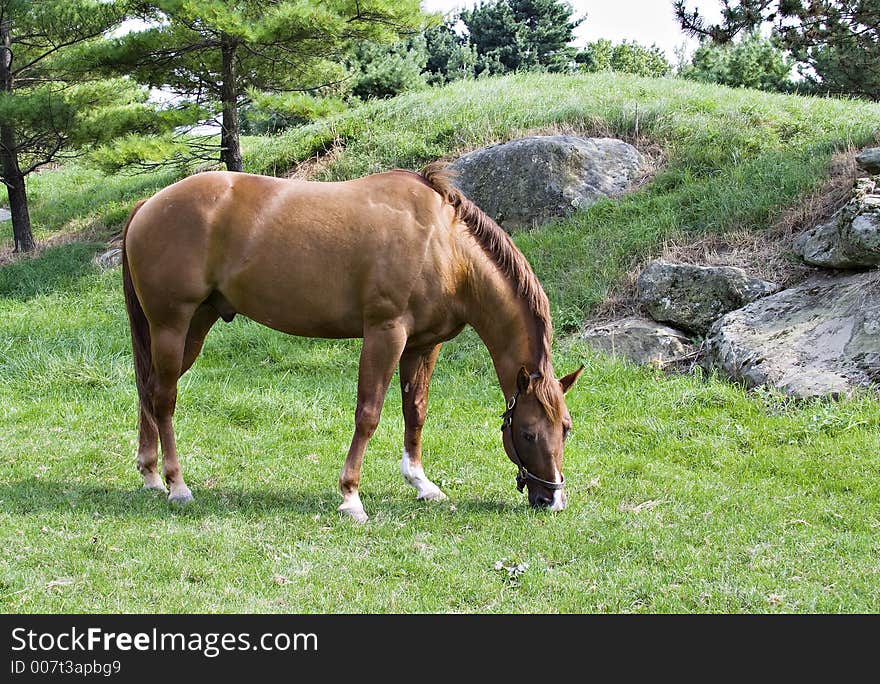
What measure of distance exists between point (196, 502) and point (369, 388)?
1291mm

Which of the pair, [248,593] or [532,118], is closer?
[248,593]

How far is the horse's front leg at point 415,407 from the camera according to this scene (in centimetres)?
521

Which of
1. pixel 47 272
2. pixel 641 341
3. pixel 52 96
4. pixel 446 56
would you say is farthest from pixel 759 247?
pixel 446 56

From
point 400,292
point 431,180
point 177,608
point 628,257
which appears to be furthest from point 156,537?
point 628,257

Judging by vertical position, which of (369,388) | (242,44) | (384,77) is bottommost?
(369,388)

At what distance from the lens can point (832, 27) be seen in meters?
10.2

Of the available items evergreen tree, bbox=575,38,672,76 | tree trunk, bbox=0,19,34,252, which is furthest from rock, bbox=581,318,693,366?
evergreen tree, bbox=575,38,672,76

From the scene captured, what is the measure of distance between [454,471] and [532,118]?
8.40 metres

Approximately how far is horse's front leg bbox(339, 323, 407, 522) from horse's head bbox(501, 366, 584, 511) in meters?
0.75

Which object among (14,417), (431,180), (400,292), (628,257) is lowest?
(14,417)

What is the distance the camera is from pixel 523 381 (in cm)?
466

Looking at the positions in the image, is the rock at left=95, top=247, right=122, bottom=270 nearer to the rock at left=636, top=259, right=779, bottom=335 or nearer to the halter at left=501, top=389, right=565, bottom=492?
the rock at left=636, top=259, right=779, bottom=335

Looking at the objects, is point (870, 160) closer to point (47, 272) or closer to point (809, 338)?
point (809, 338)

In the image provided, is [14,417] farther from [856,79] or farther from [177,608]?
[856,79]
